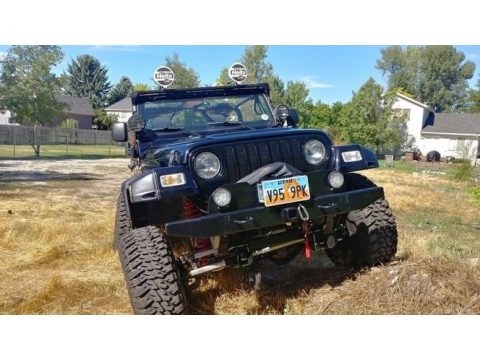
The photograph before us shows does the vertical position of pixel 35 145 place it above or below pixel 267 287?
above

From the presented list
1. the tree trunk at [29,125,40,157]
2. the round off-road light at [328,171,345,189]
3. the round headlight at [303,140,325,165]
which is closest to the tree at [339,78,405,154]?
the round headlight at [303,140,325,165]

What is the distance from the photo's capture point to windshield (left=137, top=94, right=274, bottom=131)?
4492mm

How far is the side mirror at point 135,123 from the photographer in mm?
4238

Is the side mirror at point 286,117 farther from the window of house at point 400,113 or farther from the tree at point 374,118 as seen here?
the window of house at point 400,113

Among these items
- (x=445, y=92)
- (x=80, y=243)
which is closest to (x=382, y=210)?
(x=80, y=243)

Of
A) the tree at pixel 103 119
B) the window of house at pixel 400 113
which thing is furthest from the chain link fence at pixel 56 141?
the window of house at pixel 400 113

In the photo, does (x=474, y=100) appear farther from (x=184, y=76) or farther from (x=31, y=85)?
(x=31, y=85)

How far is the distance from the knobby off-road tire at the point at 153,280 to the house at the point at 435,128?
8597 millimetres

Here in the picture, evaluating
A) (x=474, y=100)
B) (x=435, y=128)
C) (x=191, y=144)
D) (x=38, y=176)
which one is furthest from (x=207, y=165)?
(x=474, y=100)

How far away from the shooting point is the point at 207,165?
3.40 meters

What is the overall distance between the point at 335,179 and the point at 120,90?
15.4 feet

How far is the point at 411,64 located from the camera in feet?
34.5
